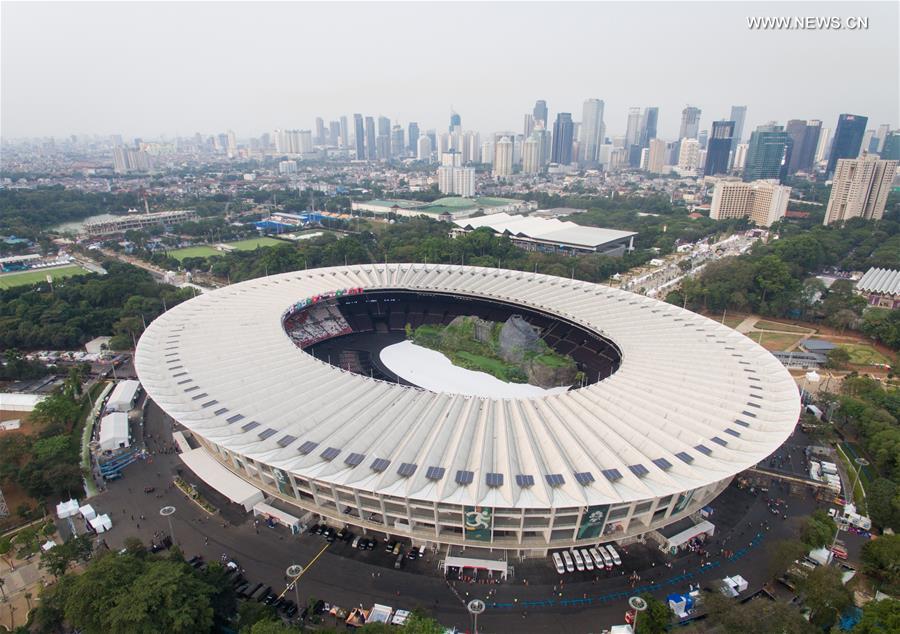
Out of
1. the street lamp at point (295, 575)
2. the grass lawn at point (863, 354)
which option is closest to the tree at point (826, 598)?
the street lamp at point (295, 575)

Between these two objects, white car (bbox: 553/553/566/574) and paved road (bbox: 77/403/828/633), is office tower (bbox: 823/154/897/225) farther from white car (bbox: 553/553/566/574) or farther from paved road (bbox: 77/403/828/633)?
white car (bbox: 553/553/566/574)

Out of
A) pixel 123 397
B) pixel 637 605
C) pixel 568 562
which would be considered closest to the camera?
pixel 637 605

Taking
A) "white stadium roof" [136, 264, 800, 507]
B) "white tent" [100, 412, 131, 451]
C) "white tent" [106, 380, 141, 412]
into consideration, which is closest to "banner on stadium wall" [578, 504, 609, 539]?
"white stadium roof" [136, 264, 800, 507]

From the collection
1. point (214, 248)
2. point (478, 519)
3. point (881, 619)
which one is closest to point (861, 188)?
point (881, 619)

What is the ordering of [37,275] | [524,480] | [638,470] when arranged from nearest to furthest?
[524,480] → [638,470] → [37,275]

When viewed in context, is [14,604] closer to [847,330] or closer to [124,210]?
[847,330]

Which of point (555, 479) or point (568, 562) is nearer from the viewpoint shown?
point (555, 479)

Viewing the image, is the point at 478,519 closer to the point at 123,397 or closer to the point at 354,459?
the point at 354,459
